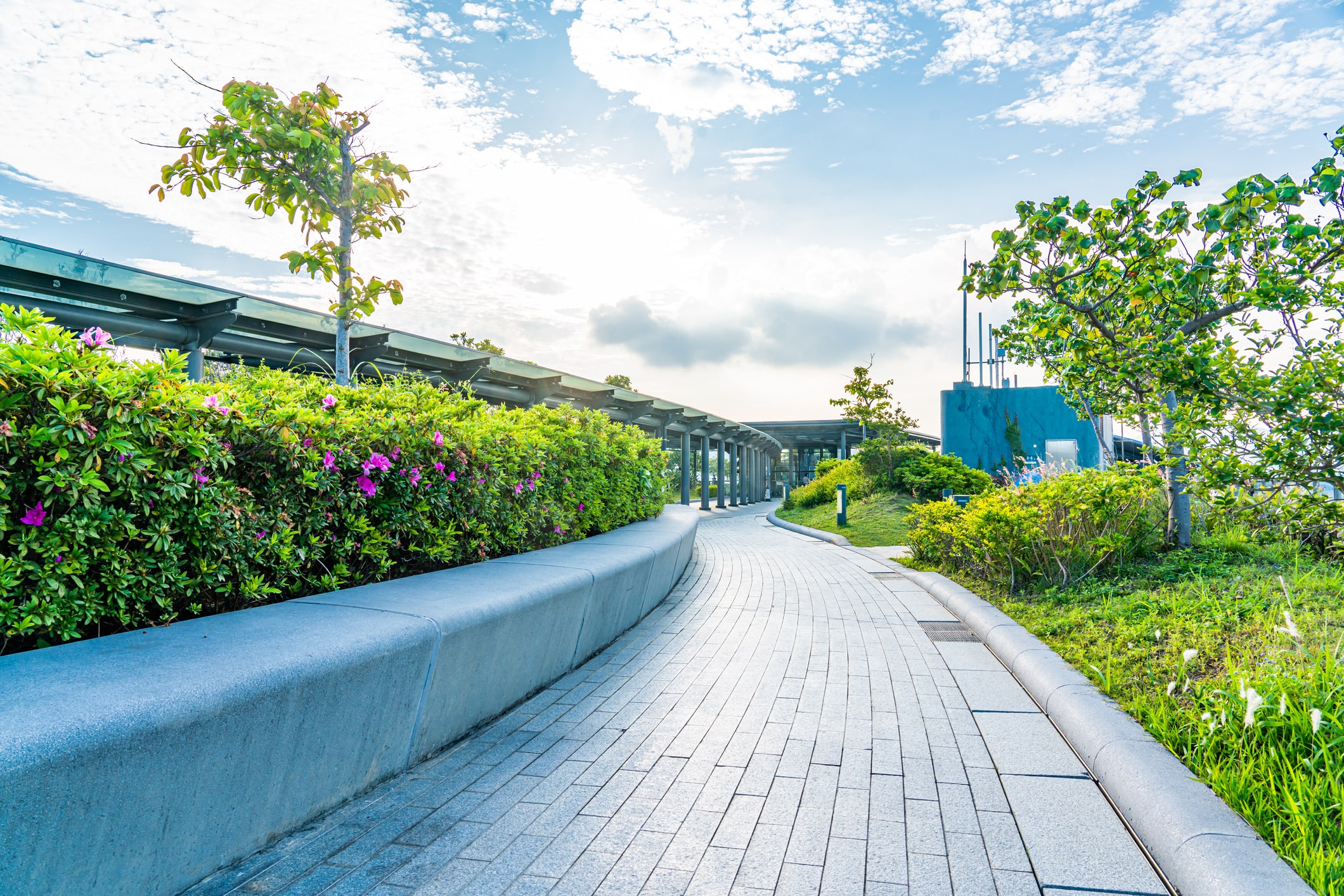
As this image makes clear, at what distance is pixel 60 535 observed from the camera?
2.63m

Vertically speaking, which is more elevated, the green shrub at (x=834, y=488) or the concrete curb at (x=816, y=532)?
the green shrub at (x=834, y=488)

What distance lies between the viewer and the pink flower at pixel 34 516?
2570 millimetres

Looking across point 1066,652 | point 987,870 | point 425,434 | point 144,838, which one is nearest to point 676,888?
point 987,870

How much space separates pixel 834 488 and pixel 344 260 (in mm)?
19343

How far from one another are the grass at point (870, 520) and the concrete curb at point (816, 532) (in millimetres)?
233

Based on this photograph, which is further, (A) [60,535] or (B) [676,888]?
(A) [60,535]

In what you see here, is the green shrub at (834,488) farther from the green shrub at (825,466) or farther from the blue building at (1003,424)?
the blue building at (1003,424)

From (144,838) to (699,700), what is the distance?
118 inches

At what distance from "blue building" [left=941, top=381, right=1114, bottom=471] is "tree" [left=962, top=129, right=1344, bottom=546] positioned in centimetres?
2569

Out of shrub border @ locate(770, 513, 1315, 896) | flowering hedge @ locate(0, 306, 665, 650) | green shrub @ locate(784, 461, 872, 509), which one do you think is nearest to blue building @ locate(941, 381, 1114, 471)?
green shrub @ locate(784, 461, 872, 509)

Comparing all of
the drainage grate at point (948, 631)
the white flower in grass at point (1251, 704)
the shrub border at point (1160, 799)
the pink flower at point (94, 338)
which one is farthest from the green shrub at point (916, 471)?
the pink flower at point (94, 338)

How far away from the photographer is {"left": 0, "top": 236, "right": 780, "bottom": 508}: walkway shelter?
866 centimetres

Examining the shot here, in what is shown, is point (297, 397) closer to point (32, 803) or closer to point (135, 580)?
point (135, 580)

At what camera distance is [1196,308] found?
19.6 ft
